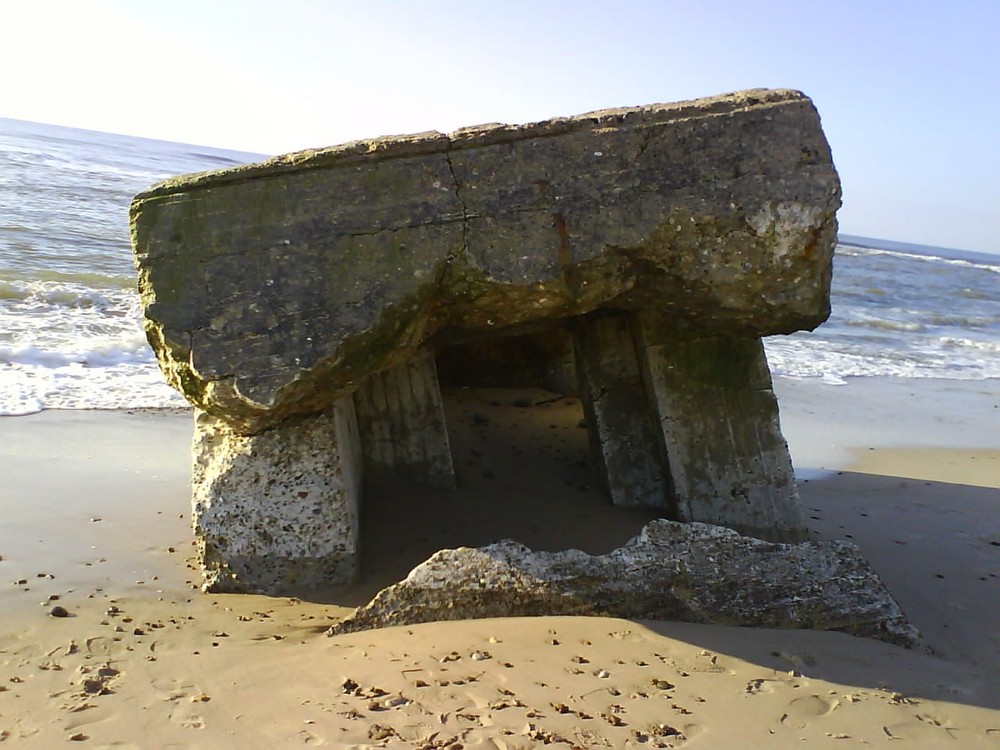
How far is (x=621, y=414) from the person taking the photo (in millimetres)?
4465

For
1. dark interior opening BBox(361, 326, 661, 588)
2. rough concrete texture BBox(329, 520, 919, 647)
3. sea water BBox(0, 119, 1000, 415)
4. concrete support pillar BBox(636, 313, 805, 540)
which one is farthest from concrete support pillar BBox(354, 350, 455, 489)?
sea water BBox(0, 119, 1000, 415)

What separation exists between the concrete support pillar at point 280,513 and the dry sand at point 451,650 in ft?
0.36

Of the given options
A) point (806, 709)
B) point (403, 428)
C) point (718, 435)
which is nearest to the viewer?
point (806, 709)

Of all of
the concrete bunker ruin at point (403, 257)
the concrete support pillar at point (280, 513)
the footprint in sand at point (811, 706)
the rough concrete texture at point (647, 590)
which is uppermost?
the concrete bunker ruin at point (403, 257)

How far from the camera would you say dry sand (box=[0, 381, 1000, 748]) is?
2.59 meters

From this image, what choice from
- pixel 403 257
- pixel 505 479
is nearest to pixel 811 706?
pixel 403 257

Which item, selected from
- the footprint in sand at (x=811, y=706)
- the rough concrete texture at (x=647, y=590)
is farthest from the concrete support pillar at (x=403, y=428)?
the footprint in sand at (x=811, y=706)

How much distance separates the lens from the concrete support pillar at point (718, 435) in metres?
4.14

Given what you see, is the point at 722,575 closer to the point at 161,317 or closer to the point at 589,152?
the point at 589,152

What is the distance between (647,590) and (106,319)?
272 inches

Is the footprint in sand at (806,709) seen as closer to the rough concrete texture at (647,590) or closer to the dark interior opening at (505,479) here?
the rough concrete texture at (647,590)

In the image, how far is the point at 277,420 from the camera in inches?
141

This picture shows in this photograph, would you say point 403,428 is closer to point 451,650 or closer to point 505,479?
point 505,479

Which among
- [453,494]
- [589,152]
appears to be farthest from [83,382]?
[589,152]
